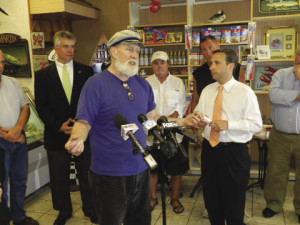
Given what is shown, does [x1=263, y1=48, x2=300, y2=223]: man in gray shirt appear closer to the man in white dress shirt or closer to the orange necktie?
the man in white dress shirt

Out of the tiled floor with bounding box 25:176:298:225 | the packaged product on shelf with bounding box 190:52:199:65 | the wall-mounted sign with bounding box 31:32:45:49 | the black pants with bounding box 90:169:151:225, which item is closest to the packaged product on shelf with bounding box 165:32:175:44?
the packaged product on shelf with bounding box 190:52:199:65

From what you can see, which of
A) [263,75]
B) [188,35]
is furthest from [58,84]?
[263,75]

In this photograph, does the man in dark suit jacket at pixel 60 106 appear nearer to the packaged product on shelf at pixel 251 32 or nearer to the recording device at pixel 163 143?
the recording device at pixel 163 143

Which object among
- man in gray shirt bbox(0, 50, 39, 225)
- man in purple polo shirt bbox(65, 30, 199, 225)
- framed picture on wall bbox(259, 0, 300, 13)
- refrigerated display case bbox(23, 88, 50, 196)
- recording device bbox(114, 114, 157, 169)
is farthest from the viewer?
framed picture on wall bbox(259, 0, 300, 13)

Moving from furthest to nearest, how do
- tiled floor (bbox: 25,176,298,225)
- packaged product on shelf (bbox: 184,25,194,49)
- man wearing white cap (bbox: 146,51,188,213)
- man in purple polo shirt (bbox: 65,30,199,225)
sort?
packaged product on shelf (bbox: 184,25,194,49) < man wearing white cap (bbox: 146,51,188,213) < tiled floor (bbox: 25,176,298,225) < man in purple polo shirt (bbox: 65,30,199,225)

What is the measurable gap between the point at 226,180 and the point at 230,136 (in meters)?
0.36

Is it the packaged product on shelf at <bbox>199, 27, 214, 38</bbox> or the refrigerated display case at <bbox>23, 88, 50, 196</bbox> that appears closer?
the refrigerated display case at <bbox>23, 88, 50, 196</bbox>

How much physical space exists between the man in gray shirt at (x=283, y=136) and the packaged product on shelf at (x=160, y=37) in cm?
184

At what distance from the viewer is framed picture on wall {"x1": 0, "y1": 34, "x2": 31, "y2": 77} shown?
426 centimetres

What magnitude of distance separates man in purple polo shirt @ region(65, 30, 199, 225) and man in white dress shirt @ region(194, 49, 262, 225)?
70cm

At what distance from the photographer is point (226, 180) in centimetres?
231

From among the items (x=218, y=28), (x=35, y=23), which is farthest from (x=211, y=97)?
(x=35, y=23)

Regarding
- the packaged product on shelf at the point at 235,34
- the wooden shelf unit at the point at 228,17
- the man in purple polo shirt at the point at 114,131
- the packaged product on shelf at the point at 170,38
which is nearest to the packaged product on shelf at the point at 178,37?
the packaged product on shelf at the point at 170,38

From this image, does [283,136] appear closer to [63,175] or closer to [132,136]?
[132,136]
